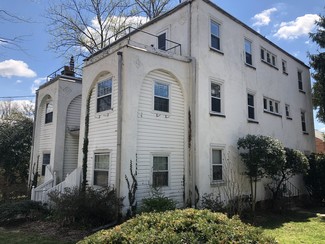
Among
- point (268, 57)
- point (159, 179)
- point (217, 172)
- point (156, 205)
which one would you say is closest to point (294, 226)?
point (217, 172)

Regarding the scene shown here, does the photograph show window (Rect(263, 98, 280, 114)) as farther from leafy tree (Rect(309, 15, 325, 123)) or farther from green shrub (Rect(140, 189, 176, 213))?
green shrub (Rect(140, 189, 176, 213))

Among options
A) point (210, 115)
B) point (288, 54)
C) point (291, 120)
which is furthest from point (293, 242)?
point (288, 54)

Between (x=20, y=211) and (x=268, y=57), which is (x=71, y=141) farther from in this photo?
(x=268, y=57)

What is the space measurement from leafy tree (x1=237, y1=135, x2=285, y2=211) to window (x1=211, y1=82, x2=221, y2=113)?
2.08 m

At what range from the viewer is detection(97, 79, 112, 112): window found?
1169 cm

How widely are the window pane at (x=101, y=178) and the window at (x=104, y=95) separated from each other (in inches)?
106

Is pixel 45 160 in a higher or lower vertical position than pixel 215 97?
lower

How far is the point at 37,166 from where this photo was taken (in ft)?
55.5

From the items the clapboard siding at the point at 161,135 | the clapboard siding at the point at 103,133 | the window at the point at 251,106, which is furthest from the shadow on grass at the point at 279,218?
the clapboard siding at the point at 103,133

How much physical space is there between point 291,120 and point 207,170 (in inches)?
417

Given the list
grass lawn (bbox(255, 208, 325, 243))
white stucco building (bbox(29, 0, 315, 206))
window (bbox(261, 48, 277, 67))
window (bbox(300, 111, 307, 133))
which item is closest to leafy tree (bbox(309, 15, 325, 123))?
window (bbox(300, 111, 307, 133))

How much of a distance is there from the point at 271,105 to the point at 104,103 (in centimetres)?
1134

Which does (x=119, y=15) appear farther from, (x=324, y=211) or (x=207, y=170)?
(x=324, y=211)

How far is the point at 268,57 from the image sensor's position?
1844 centimetres
